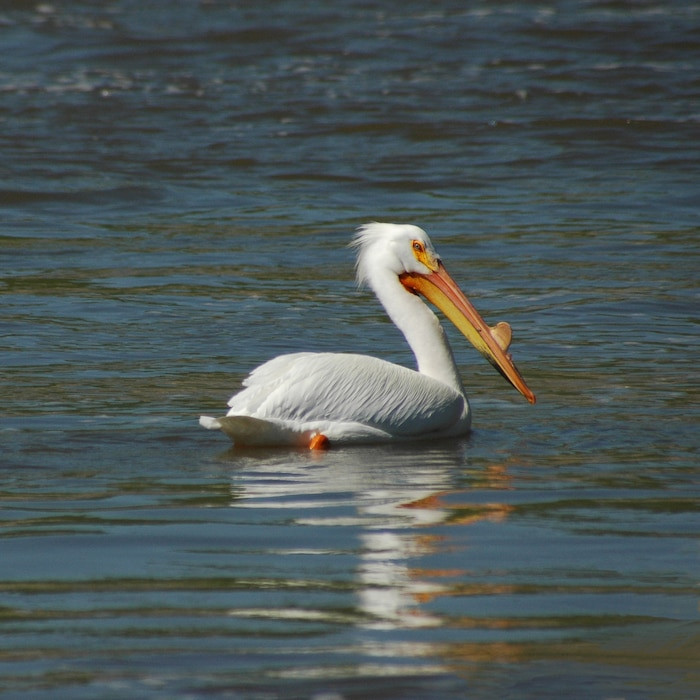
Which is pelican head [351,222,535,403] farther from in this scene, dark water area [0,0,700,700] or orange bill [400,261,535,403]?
dark water area [0,0,700,700]

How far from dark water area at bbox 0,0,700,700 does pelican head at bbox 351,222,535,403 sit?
0.30m

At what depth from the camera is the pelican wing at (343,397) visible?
5.38 m

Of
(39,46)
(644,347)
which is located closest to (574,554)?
(644,347)

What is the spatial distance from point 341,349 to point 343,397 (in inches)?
69.9

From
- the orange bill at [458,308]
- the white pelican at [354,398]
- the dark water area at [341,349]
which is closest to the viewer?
the dark water area at [341,349]

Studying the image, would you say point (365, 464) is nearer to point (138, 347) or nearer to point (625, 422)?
point (625, 422)

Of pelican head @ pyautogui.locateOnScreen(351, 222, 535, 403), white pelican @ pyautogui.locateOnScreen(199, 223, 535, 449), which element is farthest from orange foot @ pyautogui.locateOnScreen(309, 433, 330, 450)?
pelican head @ pyautogui.locateOnScreen(351, 222, 535, 403)

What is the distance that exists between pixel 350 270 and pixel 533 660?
628cm

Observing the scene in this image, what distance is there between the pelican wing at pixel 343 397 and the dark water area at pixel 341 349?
12 cm

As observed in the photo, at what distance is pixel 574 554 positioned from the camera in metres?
3.78

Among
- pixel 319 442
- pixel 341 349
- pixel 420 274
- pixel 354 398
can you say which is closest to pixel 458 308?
pixel 420 274

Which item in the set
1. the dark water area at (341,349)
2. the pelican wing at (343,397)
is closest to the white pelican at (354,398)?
the pelican wing at (343,397)

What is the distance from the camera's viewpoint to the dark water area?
3150 mm

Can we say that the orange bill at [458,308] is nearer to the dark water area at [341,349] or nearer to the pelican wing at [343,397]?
the dark water area at [341,349]
